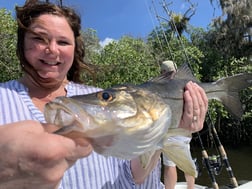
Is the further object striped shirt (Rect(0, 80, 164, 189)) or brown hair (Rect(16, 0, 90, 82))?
brown hair (Rect(16, 0, 90, 82))

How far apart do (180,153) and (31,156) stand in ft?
2.67

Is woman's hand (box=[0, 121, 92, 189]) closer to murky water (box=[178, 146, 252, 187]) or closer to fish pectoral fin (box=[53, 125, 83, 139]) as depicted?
fish pectoral fin (box=[53, 125, 83, 139])

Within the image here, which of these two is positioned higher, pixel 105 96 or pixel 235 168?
pixel 105 96

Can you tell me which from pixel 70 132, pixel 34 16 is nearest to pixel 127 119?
pixel 70 132

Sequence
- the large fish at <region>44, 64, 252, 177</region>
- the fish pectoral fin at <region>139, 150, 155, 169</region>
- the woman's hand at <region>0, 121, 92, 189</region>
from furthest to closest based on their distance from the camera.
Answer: the fish pectoral fin at <region>139, 150, 155, 169</region>
the large fish at <region>44, 64, 252, 177</region>
the woman's hand at <region>0, 121, 92, 189</region>

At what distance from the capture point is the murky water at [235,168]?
524 inches

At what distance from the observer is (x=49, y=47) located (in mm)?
1722

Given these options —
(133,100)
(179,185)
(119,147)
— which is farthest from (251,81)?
(179,185)

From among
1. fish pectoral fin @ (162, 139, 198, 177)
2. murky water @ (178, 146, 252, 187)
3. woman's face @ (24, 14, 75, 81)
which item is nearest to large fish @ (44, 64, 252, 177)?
fish pectoral fin @ (162, 139, 198, 177)

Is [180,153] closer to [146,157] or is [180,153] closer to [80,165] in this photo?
[146,157]

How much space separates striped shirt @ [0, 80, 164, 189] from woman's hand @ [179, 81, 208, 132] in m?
0.34

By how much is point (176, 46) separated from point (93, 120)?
19.5m

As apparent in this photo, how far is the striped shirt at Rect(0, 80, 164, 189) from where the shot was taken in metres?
1.63

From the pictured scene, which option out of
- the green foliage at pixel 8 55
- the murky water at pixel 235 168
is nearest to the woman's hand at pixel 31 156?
the green foliage at pixel 8 55
